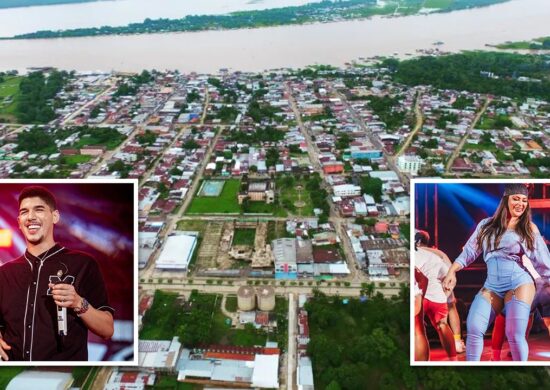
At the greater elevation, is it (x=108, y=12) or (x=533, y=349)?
(x=108, y=12)

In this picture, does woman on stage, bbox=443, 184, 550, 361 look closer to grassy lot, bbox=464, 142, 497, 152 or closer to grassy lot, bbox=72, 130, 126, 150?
grassy lot, bbox=464, 142, 497, 152

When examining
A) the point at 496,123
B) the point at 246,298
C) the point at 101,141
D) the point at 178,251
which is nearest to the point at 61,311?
the point at 246,298

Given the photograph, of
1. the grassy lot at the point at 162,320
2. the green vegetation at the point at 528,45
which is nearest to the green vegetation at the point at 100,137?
the grassy lot at the point at 162,320

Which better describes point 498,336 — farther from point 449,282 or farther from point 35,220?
point 35,220

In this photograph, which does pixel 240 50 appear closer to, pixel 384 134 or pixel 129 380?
pixel 384 134

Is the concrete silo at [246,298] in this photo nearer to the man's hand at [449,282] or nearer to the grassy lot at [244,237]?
the grassy lot at [244,237]

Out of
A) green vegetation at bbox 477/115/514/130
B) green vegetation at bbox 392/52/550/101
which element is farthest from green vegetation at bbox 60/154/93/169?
green vegetation at bbox 392/52/550/101
